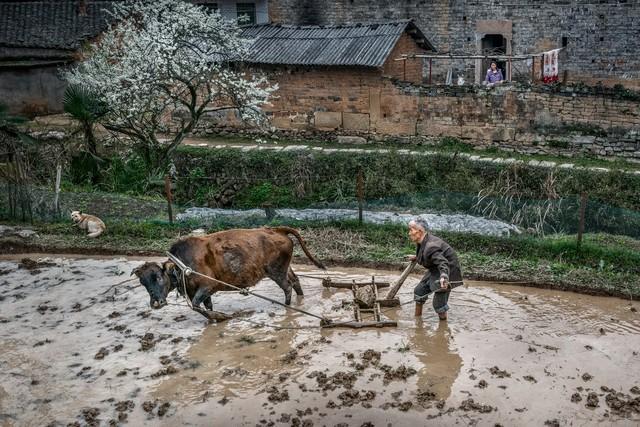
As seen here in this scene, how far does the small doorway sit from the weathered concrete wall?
13.8m

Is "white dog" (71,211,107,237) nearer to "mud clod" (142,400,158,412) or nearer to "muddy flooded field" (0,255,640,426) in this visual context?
"muddy flooded field" (0,255,640,426)

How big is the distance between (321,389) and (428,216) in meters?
7.20

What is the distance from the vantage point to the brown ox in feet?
33.6

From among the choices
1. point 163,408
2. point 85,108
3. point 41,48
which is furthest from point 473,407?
point 41,48

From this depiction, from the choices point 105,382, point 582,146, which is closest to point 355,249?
point 105,382

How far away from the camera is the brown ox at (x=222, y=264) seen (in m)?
10.2

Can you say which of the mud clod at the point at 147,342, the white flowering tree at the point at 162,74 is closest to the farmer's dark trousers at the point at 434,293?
the mud clod at the point at 147,342

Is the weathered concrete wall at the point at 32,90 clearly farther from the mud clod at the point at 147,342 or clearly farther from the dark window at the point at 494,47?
the mud clod at the point at 147,342

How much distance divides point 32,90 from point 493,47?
15182 millimetres

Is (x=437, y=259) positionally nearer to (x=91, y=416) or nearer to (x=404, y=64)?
(x=91, y=416)

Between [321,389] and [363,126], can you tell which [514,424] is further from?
[363,126]

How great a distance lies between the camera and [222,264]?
418 inches

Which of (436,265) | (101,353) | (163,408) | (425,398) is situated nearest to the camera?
(163,408)

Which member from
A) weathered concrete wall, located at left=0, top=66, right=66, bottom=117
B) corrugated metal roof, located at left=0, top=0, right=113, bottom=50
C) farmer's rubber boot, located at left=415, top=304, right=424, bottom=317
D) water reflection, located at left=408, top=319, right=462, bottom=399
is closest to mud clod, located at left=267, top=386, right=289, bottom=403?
water reflection, located at left=408, top=319, right=462, bottom=399
